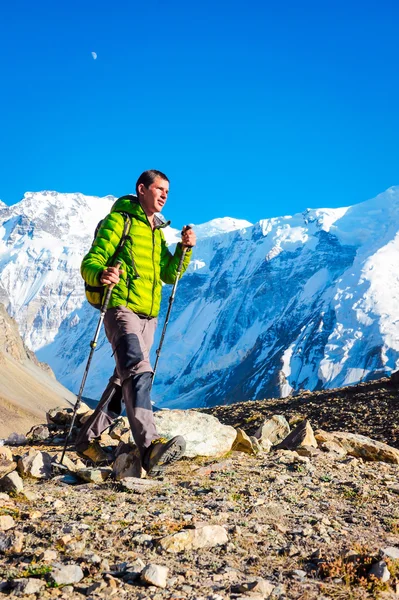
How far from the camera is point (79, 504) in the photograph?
20.1ft

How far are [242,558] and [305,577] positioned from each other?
0.51 meters

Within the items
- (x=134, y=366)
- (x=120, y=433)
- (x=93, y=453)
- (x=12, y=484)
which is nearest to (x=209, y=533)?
(x=12, y=484)

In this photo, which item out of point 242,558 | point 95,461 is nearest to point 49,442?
point 95,461

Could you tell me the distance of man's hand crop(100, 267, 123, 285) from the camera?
290 inches

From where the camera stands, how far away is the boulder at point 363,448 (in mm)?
10664

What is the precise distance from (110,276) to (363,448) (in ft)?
19.2

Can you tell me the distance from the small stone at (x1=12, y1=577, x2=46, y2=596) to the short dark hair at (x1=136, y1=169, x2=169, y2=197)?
525 cm

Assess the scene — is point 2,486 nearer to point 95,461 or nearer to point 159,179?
point 95,461

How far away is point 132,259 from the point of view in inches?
313

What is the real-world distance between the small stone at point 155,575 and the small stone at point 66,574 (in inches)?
16.8

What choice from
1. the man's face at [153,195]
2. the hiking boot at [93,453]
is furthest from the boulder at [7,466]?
the man's face at [153,195]

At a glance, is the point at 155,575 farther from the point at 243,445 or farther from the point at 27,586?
the point at 243,445

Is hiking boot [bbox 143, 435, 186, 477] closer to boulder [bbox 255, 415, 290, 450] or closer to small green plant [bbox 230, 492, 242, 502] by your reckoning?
small green plant [bbox 230, 492, 242, 502]

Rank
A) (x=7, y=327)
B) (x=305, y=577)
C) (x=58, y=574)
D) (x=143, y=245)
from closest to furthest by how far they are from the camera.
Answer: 1. (x=58, y=574)
2. (x=305, y=577)
3. (x=143, y=245)
4. (x=7, y=327)
